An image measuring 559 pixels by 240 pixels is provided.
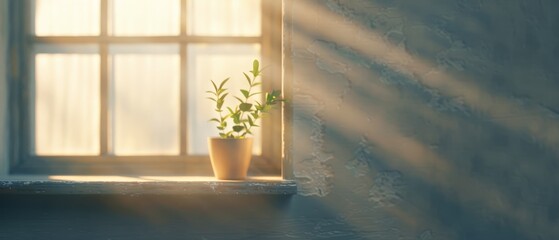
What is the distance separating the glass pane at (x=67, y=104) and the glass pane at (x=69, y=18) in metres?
0.09

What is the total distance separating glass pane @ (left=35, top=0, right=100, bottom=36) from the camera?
2674 mm

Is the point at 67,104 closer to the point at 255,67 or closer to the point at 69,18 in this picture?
the point at 69,18

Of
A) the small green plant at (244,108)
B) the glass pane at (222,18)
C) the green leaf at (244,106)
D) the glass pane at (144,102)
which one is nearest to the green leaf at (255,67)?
the small green plant at (244,108)

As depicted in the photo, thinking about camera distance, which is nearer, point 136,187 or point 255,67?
point 136,187

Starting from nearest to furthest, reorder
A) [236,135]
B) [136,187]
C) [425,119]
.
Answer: [136,187] → [425,119] → [236,135]

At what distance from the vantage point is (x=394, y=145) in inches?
96.4

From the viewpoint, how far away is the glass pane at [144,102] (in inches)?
105

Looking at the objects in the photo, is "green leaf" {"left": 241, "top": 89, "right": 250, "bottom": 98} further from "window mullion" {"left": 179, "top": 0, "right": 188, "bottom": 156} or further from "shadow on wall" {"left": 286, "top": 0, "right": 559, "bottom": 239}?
"window mullion" {"left": 179, "top": 0, "right": 188, "bottom": 156}

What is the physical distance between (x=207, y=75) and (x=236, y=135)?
25 cm

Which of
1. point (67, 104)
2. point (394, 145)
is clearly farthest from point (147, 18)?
point (394, 145)

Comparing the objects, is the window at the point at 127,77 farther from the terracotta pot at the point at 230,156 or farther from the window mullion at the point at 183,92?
the terracotta pot at the point at 230,156

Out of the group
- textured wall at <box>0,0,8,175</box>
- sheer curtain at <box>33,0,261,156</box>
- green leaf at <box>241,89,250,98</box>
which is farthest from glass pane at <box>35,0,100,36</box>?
green leaf at <box>241,89,250,98</box>

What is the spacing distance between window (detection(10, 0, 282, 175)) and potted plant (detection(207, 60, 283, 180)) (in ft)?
0.38

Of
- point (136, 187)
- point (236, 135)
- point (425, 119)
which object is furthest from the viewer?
point (236, 135)
